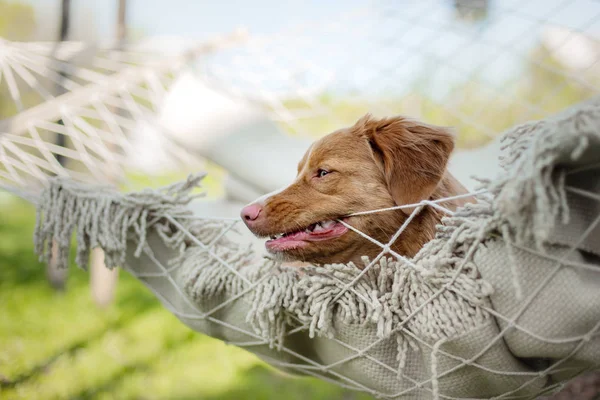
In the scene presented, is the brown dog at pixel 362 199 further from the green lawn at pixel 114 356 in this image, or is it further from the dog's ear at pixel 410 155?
the green lawn at pixel 114 356

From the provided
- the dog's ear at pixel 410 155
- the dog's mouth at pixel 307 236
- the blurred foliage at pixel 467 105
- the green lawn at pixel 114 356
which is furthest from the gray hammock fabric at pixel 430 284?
the blurred foliage at pixel 467 105

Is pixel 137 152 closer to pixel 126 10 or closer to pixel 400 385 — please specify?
pixel 126 10

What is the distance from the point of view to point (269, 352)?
49.5 inches

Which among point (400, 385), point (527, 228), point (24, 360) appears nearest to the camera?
point (527, 228)

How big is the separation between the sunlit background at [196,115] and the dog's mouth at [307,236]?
829 millimetres

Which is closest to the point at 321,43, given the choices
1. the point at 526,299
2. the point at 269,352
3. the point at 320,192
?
the point at 320,192

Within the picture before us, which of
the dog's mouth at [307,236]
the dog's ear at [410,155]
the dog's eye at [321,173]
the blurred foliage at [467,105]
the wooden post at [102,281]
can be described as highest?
the dog's ear at [410,155]

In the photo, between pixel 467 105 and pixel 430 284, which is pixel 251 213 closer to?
pixel 430 284

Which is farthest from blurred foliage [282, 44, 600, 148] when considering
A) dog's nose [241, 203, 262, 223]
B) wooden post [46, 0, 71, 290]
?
dog's nose [241, 203, 262, 223]

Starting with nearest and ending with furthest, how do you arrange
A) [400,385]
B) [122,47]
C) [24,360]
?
[400,385], [24,360], [122,47]

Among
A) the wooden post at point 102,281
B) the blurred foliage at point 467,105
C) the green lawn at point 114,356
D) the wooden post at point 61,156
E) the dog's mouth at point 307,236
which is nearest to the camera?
the dog's mouth at point 307,236

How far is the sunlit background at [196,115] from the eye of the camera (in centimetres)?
212

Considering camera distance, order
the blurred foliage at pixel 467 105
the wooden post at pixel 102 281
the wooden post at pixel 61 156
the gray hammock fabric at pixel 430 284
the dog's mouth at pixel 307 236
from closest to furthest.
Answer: the gray hammock fabric at pixel 430 284 < the dog's mouth at pixel 307 236 < the blurred foliage at pixel 467 105 < the wooden post at pixel 102 281 < the wooden post at pixel 61 156

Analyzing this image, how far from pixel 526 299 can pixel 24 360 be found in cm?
195
